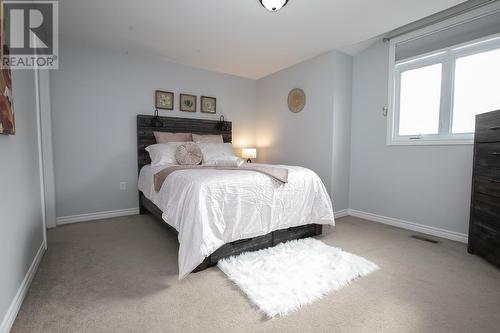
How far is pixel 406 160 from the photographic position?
2941 mm

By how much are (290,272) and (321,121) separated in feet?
7.57

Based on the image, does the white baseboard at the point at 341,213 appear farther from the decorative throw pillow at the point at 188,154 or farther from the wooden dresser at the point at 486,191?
the decorative throw pillow at the point at 188,154

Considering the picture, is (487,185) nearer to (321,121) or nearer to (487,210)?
(487,210)

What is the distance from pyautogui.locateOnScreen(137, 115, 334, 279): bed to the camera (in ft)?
5.79

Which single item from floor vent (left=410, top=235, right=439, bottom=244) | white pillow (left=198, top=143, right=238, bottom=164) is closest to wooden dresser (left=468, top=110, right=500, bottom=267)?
floor vent (left=410, top=235, right=439, bottom=244)

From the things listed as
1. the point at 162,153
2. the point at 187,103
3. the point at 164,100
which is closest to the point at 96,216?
the point at 162,153

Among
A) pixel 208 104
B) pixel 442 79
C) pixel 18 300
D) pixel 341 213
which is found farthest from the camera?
pixel 208 104

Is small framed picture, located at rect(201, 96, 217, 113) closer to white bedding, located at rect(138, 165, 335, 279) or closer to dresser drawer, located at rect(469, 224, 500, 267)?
white bedding, located at rect(138, 165, 335, 279)

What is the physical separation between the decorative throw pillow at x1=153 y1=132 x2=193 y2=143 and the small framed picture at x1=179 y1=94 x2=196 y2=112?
477 mm

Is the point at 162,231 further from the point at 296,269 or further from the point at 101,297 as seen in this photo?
the point at 296,269

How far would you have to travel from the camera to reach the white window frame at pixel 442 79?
8.07 ft

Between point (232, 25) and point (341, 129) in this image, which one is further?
point (341, 129)

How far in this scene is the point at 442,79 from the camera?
2.70 meters

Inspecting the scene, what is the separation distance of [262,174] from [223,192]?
0.47m
